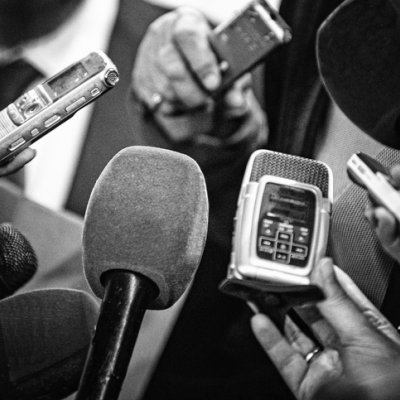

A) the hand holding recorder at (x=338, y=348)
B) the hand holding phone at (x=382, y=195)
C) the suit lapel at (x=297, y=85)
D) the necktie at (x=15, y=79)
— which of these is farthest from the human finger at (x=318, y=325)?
the necktie at (x=15, y=79)

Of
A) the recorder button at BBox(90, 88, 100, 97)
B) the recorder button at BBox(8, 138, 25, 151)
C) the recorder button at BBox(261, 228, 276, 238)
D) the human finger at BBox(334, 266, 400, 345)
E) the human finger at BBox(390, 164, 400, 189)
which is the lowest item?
the human finger at BBox(334, 266, 400, 345)

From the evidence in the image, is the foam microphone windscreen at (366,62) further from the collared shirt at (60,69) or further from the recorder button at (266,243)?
the collared shirt at (60,69)

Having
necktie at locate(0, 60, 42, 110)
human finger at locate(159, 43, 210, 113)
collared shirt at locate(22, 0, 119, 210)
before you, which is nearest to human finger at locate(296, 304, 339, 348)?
human finger at locate(159, 43, 210, 113)

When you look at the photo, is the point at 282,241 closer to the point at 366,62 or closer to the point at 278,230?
the point at 278,230

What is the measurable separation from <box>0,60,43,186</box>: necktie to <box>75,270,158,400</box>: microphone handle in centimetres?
54

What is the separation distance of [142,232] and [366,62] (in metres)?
0.31

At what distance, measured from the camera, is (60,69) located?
960 millimetres

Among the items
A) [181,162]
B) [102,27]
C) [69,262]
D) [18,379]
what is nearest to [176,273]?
[181,162]

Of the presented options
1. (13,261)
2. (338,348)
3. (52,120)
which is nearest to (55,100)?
(52,120)

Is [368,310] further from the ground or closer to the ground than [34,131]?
closer to the ground

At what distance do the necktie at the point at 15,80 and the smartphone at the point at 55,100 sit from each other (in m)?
0.32

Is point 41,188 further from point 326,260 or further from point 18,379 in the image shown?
point 326,260

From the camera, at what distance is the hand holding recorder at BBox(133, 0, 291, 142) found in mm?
788

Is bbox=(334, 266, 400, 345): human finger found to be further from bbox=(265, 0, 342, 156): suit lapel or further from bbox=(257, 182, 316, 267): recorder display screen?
bbox=(265, 0, 342, 156): suit lapel
